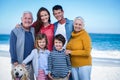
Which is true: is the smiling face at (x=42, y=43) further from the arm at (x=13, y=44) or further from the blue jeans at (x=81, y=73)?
the blue jeans at (x=81, y=73)

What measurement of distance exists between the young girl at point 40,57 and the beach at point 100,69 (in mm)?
774

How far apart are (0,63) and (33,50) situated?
99 centimetres

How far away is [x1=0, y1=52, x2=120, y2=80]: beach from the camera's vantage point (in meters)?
3.31

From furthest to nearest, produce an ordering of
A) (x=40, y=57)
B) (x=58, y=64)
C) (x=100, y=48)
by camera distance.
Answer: (x=100, y=48) → (x=40, y=57) → (x=58, y=64)

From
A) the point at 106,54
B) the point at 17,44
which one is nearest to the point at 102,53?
the point at 106,54

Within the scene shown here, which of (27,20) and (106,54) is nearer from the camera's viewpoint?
(27,20)

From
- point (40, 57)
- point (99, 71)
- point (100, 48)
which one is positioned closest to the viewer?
point (40, 57)

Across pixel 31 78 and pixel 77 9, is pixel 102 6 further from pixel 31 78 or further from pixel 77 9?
pixel 31 78

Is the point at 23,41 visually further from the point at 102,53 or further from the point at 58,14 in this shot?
the point at 102,53

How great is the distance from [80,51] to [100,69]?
1.09 metres

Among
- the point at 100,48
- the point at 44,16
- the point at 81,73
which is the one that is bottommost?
the point at 81,73

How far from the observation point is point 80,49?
2.62 meters

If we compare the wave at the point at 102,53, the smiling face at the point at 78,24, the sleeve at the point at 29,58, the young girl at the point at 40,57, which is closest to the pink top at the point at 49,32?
the young girl at the point at 40,57

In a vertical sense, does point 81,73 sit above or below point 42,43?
below
